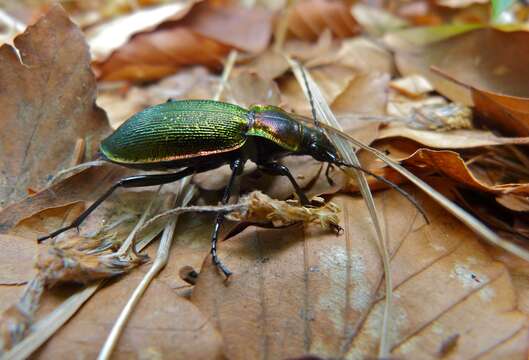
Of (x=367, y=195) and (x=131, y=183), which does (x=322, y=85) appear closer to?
(x=367, y=195)

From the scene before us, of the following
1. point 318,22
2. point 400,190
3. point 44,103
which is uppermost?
point 318,22

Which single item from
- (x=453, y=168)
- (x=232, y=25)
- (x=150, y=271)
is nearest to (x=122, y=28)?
(x=232, y=25)

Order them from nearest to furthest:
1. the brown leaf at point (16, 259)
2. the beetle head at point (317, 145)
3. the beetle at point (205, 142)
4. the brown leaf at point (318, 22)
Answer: the brown leaf at point (16, 259) < the beetle at point (205, 142) < the beetle head at point (317, 145) < the brown leaf at point (318, 22)

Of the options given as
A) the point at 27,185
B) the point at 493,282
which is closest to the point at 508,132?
the point at 493,282

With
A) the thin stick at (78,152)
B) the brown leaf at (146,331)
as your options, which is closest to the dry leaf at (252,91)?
the thin stick at (78,152)

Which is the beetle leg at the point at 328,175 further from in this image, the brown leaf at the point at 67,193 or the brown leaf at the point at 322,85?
the brown leaf at the point at 67,193

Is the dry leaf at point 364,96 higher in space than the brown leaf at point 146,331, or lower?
higher
